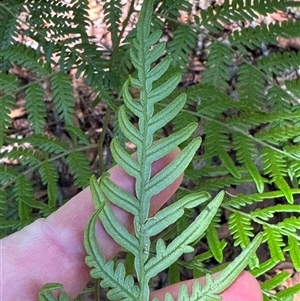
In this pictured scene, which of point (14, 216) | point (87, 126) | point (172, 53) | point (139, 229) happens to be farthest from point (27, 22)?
point (139, 229)

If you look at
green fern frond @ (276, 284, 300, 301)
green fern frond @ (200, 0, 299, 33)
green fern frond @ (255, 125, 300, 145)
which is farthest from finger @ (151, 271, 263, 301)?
green fern frond @ (200, 0, 299, 33)

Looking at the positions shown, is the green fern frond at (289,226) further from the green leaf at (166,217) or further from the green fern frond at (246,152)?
the green leaf at (166,217)

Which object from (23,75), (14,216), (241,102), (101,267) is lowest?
(14,216)

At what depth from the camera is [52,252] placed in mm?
1412

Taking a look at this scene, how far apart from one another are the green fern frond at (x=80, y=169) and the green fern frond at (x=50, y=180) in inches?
2.6

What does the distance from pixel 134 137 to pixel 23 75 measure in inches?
78.3

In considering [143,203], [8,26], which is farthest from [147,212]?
[8,26]

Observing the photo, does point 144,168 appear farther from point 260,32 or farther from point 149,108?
point 260,32

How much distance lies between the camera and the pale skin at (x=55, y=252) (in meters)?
1.33

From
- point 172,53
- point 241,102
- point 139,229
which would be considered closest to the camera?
point 139,229

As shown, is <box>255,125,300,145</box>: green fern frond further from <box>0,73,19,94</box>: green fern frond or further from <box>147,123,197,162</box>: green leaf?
<box>0,73,19,94</box>: green fern frond

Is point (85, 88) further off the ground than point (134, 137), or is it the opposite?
point (134, 137)

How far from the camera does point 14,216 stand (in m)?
2.01

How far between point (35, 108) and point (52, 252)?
620mm
